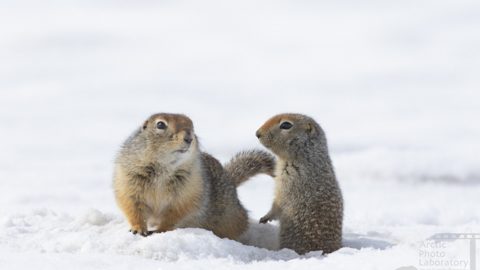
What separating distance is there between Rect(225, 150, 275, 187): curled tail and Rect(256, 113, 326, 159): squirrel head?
1.58 ft

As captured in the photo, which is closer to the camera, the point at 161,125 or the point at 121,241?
the point at 121,241

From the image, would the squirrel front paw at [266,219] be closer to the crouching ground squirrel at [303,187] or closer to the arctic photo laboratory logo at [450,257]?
the crouching ground squirrel at [303,187]

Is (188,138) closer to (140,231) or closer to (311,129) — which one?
(140,231)

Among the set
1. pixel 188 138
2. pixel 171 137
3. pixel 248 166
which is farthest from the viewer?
pixel 248 166

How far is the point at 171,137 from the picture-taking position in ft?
21.7

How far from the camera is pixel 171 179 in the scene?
668 centimetres

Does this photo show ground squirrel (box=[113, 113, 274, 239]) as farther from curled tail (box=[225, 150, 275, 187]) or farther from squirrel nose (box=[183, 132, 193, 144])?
curled tail (box=[225, 150, 275, 187])

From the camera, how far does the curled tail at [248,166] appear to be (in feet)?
26.3

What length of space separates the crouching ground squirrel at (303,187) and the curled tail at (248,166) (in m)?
0.45

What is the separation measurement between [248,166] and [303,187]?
886 millimetres

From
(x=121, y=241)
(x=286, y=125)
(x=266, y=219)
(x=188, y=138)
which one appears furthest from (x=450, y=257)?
(x=286, y=125)

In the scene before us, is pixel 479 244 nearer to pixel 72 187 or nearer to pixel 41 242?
pixel 41 242

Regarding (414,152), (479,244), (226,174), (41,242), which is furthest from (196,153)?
(414,152)

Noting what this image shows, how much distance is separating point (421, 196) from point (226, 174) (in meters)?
5.35
